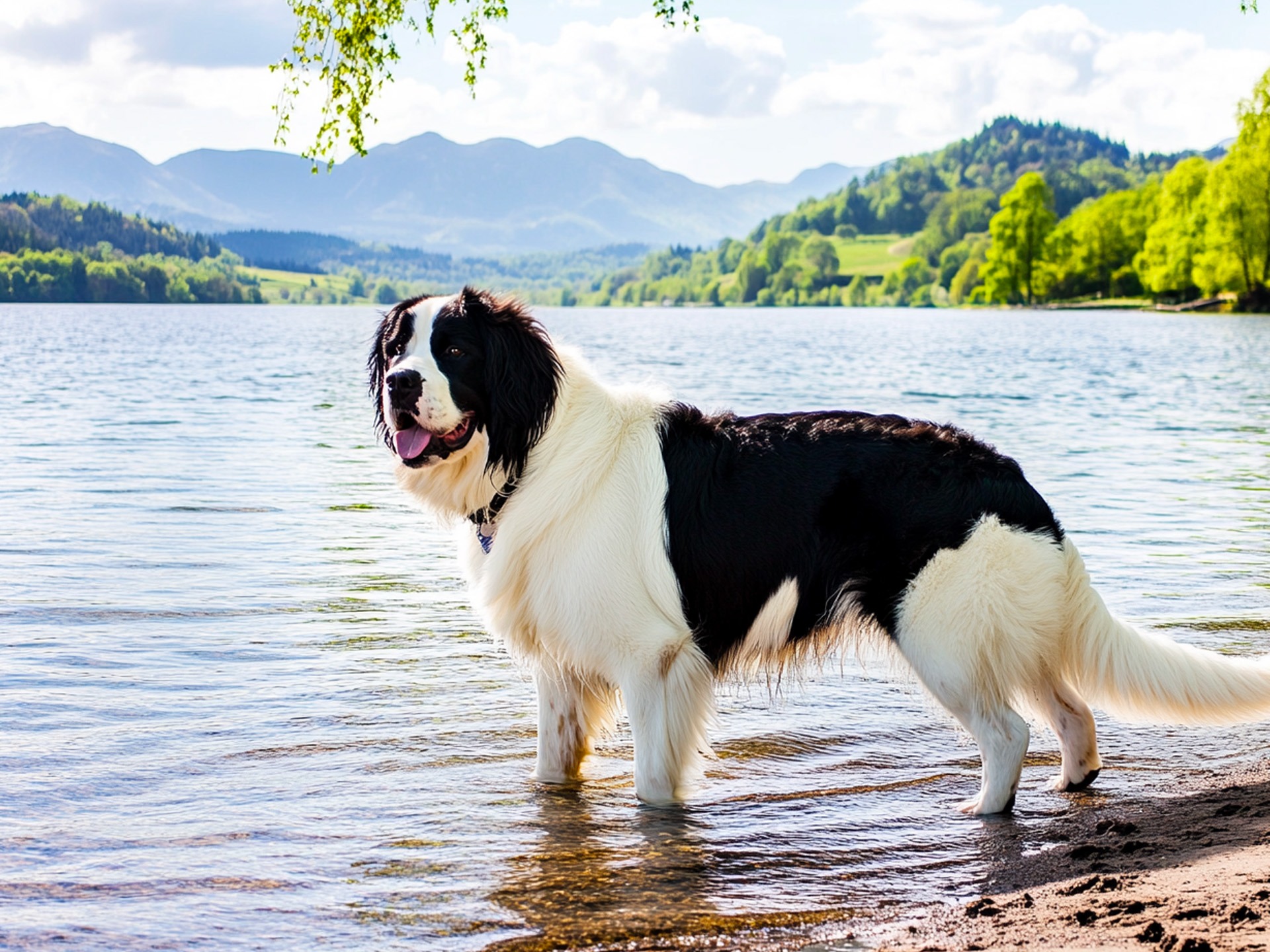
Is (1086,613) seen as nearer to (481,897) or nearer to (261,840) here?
(481,897)

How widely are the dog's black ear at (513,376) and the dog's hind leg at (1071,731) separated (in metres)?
2.66

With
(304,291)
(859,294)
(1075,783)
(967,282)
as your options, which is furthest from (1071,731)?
(304,291)

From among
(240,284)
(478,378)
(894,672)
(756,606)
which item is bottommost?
(894,672)

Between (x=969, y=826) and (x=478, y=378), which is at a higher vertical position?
(x=478, y=378)

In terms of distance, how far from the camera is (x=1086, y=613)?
5.39 m

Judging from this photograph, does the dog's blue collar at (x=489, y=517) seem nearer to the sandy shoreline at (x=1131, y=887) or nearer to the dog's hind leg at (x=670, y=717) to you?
the dog's hind leg at (x=670, y=717)

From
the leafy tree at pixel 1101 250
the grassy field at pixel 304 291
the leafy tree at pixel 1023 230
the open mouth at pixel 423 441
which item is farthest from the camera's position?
the grassy field at pixel 304 291

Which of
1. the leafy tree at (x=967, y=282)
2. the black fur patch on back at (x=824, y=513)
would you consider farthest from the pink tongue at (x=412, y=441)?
the leafy tree at (x=967, y=282)

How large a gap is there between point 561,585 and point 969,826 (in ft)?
6.90

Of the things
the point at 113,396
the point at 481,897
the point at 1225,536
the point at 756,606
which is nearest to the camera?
the point at 481,897

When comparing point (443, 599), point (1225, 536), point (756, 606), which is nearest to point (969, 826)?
point (756, 606)

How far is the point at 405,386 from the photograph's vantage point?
505 centimetres

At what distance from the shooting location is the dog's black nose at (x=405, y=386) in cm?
503

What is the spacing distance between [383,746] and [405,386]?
2322 mm
